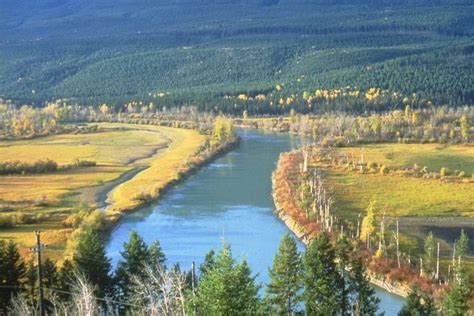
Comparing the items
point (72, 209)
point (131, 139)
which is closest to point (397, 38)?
point (131, 139)

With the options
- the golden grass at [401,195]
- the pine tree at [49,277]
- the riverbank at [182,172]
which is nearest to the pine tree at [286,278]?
the pine tree at [49,277]

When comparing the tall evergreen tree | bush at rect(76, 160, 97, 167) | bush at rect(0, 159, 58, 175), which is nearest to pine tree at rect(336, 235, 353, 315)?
A: the tall evergreen tree

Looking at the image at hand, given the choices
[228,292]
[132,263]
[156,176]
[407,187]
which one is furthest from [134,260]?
[156,176]

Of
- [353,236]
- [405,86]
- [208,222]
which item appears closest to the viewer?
[353,236]

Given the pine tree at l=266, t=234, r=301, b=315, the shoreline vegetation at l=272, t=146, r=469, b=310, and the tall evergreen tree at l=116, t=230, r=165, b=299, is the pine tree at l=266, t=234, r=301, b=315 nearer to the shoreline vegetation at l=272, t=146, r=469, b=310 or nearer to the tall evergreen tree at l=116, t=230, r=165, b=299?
the tall evergreen tree at l=116, t=230, r=165, b=299

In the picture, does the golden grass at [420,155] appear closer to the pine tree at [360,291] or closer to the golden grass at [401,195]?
the golden grass at [401,195]

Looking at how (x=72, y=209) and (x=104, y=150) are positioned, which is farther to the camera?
(x=104, y=150)

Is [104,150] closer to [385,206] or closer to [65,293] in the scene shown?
[385,206]
